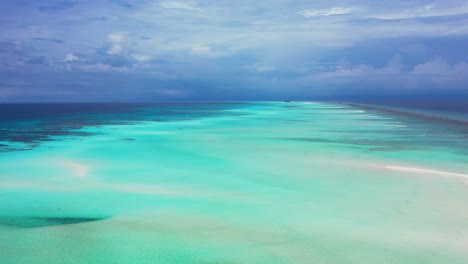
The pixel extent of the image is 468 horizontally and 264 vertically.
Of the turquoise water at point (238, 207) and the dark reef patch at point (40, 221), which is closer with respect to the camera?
the turquoise water at point (238, 207)

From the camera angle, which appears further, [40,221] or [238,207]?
[238,207]

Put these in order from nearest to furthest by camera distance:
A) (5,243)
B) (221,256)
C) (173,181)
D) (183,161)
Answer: (221,256) < (5,243) < (173,181) < (183,161)

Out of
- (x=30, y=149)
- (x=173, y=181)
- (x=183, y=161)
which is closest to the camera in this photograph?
(x=173, y=181)

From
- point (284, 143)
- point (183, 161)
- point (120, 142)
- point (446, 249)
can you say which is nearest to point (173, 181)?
point (183, 161)

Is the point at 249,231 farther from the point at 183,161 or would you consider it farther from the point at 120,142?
the point at 120,142

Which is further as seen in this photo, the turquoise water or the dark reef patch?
the dark reef patch

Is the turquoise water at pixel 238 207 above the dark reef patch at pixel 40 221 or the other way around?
above

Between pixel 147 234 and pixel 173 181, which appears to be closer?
pixel 147 234

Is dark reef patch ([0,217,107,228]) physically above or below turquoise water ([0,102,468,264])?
below
